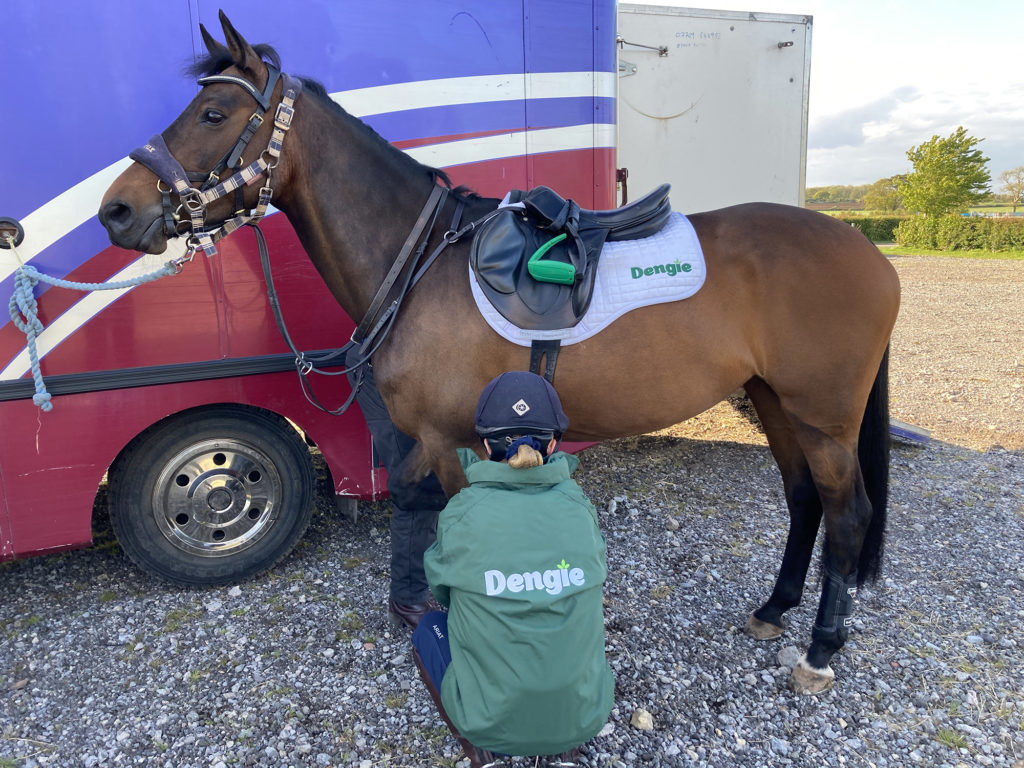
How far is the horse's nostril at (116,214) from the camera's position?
2.47 meters

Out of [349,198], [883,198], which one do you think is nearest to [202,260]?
[349,198]

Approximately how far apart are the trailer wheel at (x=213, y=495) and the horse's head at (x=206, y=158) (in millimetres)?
1188

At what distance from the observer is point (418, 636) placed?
231 centimetres

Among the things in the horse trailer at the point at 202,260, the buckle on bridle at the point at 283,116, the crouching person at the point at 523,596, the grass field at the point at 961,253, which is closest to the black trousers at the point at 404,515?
the horse trailer at the point at 202,260

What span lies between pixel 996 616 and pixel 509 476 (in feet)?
9.61

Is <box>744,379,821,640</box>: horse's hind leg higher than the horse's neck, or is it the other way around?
the horse's neck

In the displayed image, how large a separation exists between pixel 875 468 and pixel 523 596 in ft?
6.99

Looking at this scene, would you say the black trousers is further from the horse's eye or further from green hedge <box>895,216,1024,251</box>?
green hedge <box>895,216,1024,251</box>

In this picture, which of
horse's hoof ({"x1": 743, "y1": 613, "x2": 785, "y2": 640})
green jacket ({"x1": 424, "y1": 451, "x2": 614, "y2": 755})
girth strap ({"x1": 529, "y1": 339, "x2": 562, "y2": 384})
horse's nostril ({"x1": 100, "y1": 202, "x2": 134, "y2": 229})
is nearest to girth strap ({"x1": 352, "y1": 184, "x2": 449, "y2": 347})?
girth strap ({"x1": 529, "y1": 339, "x2": 562, "y2": 384})

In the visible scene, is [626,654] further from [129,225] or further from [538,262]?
[129,225]

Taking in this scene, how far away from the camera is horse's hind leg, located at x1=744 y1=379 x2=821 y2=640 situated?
317 centimetres

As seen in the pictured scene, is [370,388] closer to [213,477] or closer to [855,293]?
[213,477]

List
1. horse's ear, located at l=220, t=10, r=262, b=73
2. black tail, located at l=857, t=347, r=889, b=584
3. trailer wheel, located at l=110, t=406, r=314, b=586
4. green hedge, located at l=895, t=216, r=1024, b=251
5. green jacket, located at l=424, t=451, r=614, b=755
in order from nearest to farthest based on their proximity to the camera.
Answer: green jacket, located at l=424, t=451, r=614, b=755, horse's ear, located at l=220, t=10, r=262, b=73, black tail, located at l=857, t=347, r=889, b=584, trailer wheel, located at l=110, t=406, r=314, b=586, green hedge, located at l=895, t=216, r=1024, b=251

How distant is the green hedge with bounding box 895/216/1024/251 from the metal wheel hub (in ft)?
120
